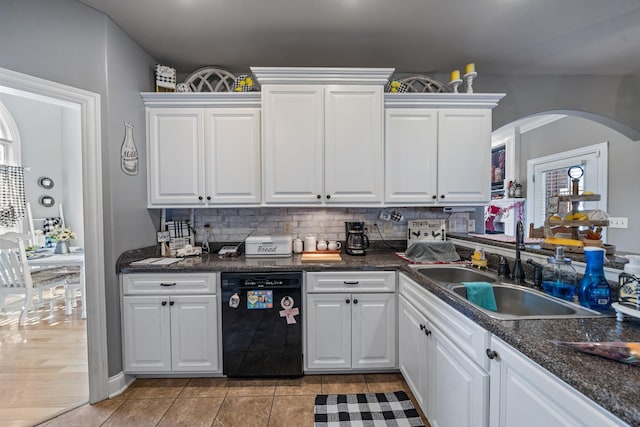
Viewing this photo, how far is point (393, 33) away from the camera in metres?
2.08

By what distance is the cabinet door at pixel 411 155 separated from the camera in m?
2.35

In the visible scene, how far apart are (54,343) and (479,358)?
3.65m

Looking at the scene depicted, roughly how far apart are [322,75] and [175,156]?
4.68 ft

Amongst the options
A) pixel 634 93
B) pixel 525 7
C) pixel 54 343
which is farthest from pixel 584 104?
pixel 54 343

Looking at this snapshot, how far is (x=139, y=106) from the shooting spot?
7.41ft

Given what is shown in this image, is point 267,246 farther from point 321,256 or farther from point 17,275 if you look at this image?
point 17,275

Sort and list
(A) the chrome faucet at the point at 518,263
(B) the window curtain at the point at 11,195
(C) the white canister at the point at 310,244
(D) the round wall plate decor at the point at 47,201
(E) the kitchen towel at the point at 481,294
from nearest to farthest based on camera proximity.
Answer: (E) the kitchen towel at the point at 481,294
(A) the chrome faucet at the point at 518,263
(C) the white canister at the point at 310,244
(B) the window curtain at the point at 11,195
(D) the round wall plate decor at the point at 47,201

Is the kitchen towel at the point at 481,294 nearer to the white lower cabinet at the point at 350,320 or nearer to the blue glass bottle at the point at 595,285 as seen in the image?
the blue glass bottle at the point at 595,285

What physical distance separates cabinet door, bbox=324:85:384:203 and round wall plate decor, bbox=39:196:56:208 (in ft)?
16.9

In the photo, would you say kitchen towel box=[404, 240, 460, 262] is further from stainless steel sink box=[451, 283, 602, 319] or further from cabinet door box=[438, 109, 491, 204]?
stainless steel sink box=[451, 283, 602, 319]

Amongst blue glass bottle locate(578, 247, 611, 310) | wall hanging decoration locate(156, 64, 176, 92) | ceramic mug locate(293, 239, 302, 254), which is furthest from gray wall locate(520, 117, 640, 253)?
wall hanging decoration locate(156, 64, 176, 92)

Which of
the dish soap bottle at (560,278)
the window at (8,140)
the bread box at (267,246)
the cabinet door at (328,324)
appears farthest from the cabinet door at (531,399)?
the window at (8,140)

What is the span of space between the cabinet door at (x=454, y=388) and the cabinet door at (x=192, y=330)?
1.53 m

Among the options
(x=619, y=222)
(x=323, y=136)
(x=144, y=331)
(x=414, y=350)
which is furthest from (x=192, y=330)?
(x=619, y=222)
